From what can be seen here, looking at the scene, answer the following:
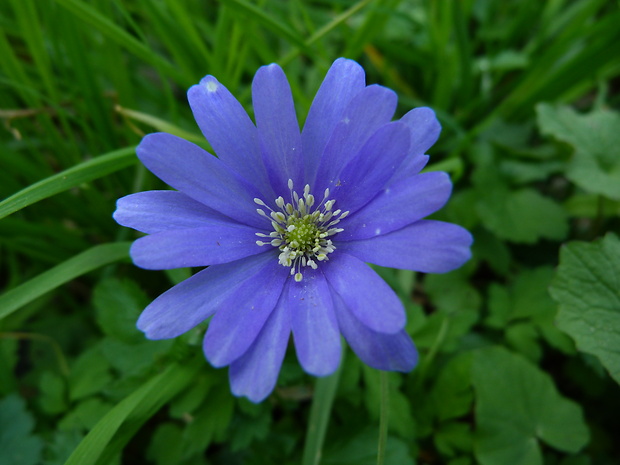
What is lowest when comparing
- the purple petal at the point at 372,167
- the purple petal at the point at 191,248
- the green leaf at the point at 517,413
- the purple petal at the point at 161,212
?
the green leaf at the point at 517,413

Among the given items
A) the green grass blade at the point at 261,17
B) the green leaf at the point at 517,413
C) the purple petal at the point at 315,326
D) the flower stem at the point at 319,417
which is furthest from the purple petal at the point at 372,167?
the green leaf at the point at 517,413

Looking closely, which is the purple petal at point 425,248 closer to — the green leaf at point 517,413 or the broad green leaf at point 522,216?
the green leaf at point 517,413

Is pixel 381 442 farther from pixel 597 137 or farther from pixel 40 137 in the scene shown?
pixel 40 137

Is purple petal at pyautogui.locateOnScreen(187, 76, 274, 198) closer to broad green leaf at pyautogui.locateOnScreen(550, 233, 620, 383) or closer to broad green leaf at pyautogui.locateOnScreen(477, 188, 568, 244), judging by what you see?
broad green leaf at pyautogui.locateOnScreen(550, 233, 620, 383)

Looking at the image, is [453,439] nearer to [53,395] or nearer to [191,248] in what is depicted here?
[191,248]

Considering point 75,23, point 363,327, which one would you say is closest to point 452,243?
point 363,327

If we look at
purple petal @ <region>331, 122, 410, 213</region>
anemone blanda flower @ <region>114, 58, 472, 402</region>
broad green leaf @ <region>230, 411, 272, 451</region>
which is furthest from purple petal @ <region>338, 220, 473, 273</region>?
broad green leaf @ <region>230, 411, 272, 451</region>

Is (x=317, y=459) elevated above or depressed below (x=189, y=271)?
below

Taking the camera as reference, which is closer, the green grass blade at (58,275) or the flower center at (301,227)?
the flower center at (301,227)

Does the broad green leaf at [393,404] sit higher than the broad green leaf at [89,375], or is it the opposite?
the broad green leaf at [89,375]
